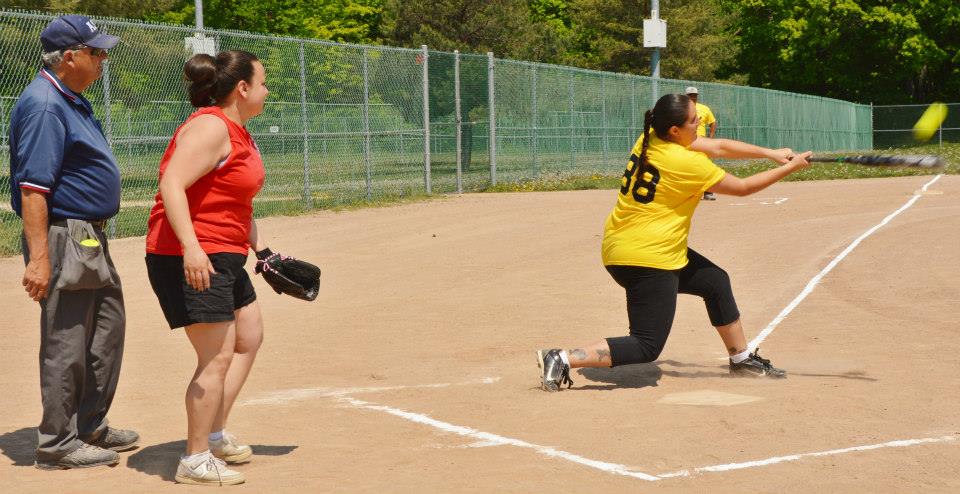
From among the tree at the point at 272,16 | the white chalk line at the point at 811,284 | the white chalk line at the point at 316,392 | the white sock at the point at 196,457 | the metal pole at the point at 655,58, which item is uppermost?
the tree at the point at 272,16

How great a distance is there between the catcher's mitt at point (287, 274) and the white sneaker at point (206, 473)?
0.86 m

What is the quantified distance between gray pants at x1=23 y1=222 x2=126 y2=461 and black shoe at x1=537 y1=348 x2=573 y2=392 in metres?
2.48

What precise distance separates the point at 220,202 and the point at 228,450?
1.16 m

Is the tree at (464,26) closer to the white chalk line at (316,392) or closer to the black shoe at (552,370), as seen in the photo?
the white chalk line at (316,392)

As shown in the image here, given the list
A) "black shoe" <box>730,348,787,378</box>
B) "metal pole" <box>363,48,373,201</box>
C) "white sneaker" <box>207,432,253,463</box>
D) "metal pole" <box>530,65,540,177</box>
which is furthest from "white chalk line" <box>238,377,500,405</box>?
"metal pole" <box>530,65,540,177</box>

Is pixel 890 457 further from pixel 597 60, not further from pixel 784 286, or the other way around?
pixel 597 60

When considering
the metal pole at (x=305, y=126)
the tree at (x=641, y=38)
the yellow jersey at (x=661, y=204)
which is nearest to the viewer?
the yellow jersey at (x=661, y=204)

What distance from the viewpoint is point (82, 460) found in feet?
17.9

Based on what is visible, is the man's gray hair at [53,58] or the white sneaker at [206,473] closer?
the white sneaker at [206,473]

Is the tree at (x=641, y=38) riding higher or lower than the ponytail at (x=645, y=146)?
higher

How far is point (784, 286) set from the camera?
11.3 metres

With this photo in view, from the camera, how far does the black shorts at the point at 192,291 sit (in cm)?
498

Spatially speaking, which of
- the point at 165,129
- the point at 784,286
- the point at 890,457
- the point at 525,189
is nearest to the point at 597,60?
the point at 525,189

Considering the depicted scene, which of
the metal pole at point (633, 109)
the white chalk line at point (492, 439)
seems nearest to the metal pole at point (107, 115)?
the white chalk line at point (492, 439)
